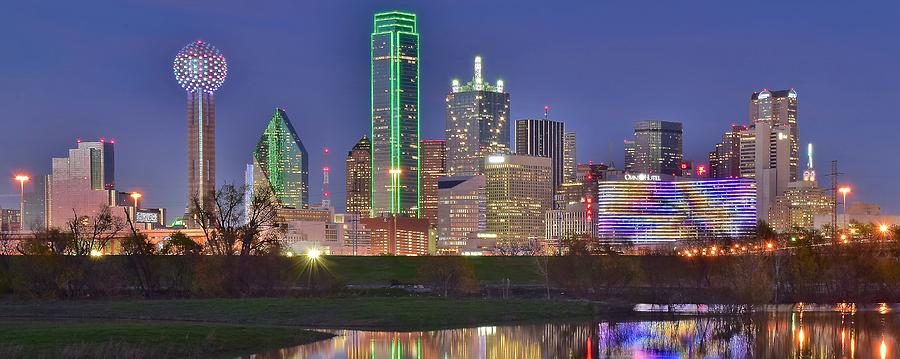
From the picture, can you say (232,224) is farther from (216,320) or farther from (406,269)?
(216,320)

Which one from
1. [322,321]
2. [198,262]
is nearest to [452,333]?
[322,321]

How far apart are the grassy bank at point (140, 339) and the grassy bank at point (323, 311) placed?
738 cm

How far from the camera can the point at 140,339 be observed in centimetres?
6378

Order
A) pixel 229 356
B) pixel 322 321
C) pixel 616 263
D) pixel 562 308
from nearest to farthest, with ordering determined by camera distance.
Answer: pixel 229 356, pixel 322 321, pixel 562 308, pixel 616 263

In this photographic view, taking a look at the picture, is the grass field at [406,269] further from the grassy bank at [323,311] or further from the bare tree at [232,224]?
the grassy bank at [323,311]

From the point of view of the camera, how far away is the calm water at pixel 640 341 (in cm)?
6438

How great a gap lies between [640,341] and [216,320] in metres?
28.8

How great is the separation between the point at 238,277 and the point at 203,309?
15.8 metres

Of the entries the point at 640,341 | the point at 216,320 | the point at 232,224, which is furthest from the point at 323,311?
the point at 232,224

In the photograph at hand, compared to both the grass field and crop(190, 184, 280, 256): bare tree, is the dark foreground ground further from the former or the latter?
the grass field

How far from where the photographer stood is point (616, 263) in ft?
388

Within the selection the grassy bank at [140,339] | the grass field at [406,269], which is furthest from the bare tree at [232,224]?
the grassy bank at [140,339]

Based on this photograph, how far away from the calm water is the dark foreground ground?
3.37m

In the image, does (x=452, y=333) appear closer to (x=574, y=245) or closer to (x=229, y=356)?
(x=229, y=356)
